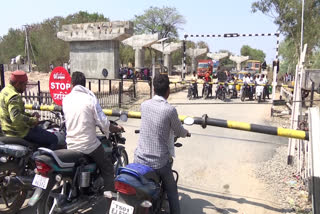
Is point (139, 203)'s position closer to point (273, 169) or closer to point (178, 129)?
point (178, 129)

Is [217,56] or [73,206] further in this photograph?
[217,56]

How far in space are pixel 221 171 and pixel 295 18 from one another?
21386 millimetres

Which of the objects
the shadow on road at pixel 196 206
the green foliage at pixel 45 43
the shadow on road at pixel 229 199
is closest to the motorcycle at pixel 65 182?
the shadow on road at pixel 196 206

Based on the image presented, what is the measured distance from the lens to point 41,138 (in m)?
3.95

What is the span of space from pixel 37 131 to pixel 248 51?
117879 millimetres

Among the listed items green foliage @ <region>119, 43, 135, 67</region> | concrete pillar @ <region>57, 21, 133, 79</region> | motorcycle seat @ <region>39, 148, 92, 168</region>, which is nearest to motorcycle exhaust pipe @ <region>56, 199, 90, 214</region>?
motorcycle seat @ <region>39, 148, 92, 168</region>

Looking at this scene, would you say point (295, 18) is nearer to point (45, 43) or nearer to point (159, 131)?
point (159, 131)

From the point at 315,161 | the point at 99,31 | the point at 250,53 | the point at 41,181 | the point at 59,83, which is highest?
the point at 250,53

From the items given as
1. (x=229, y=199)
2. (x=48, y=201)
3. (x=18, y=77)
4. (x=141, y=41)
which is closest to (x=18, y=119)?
(x=18, y=77)

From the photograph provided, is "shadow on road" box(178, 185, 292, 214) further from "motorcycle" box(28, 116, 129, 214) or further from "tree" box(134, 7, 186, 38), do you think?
"tree" box(134, 7, 186, 38)

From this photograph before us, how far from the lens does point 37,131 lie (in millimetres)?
3982

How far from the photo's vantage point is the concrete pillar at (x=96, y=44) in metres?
16.4

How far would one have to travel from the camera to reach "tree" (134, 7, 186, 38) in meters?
58.0

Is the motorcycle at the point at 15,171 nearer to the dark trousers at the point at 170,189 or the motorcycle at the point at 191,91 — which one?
the dark trousers at the point at 170,189
